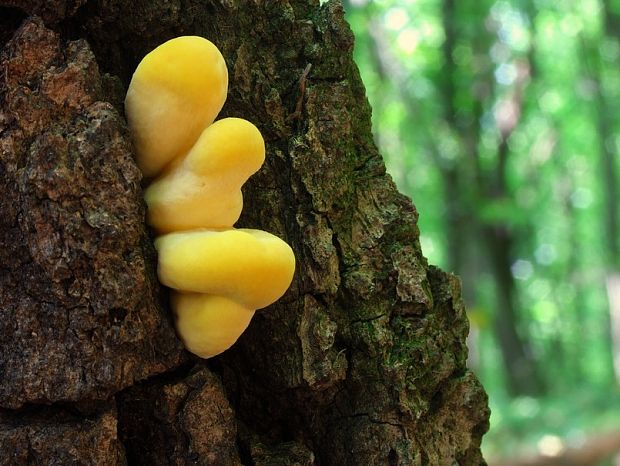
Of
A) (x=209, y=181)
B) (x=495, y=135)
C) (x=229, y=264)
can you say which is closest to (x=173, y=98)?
(x=209, y=181)

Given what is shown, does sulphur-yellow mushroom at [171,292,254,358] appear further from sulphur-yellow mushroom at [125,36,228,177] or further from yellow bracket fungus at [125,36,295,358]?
sulphur-yellow mushroom at [125,36,228,177]

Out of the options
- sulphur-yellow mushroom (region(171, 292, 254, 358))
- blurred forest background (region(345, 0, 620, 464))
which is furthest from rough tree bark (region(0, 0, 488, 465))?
blurred forest background (region(345, 0, 620, 464))

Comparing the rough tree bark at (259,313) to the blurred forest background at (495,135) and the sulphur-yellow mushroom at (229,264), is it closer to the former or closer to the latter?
the sulphur-yellow mushroom at (229,264)

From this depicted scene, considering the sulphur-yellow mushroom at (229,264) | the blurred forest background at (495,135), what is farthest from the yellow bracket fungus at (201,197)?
A: the blurred forest background at (495,135)

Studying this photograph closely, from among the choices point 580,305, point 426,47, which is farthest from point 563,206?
point 426,47

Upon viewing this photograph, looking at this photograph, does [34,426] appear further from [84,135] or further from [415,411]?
[415,411]

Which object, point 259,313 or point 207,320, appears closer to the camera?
point 207,320

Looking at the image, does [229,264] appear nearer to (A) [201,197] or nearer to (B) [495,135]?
(A) [201,197]
